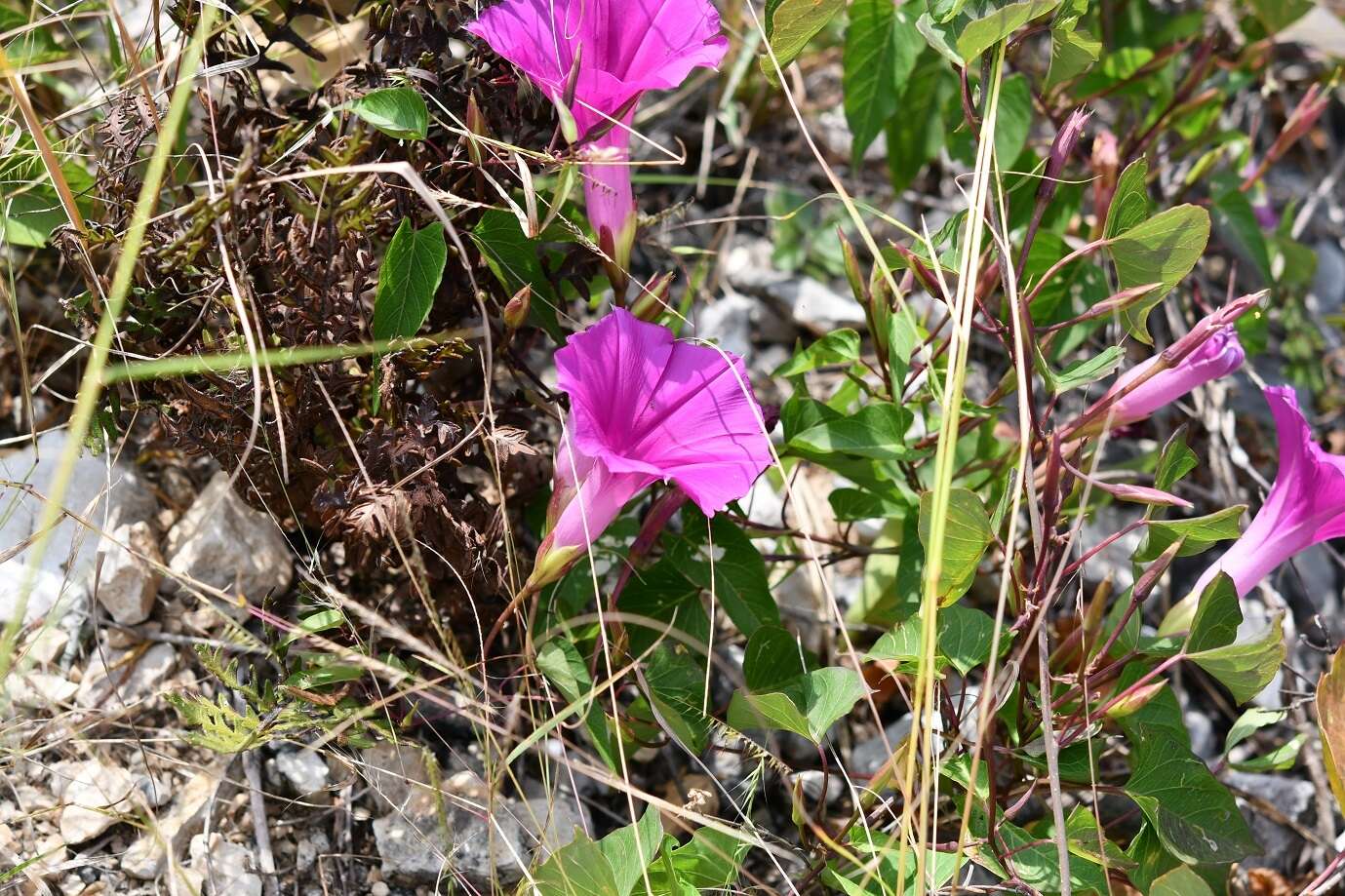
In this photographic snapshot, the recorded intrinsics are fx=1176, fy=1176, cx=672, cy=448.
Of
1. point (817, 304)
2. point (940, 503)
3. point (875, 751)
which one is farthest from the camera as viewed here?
point (817, 304)

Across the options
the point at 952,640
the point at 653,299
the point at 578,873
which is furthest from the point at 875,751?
the point at 653,299

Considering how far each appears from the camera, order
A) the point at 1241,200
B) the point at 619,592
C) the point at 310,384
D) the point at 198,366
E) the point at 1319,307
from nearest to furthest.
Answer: the point at 198,366
the point at 310,384
the point at 619,592
the point at 1241,200
the point at 1319,307

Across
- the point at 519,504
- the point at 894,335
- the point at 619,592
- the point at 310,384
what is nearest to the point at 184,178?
the point at 310,384

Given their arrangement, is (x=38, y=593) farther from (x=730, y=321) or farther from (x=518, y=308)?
(x=730, y=321)

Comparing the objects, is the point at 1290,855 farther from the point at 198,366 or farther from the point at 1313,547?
the point at 198,366

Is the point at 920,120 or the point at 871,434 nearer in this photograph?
the point at 871,434

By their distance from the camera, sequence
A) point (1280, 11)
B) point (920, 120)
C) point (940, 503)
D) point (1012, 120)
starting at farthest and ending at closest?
1. point (1280, 11)
2. point (920, 120)
3. point (1012, 120)
4. point (940, 503)

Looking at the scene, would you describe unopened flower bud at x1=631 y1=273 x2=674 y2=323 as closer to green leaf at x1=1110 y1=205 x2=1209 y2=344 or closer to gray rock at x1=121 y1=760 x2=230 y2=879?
green leaf at x1=1110 y1=205 x2=1209 y2=344

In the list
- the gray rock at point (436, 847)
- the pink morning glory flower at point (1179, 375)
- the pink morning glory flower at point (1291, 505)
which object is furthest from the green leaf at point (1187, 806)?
the gray rock at point (436, 847)
